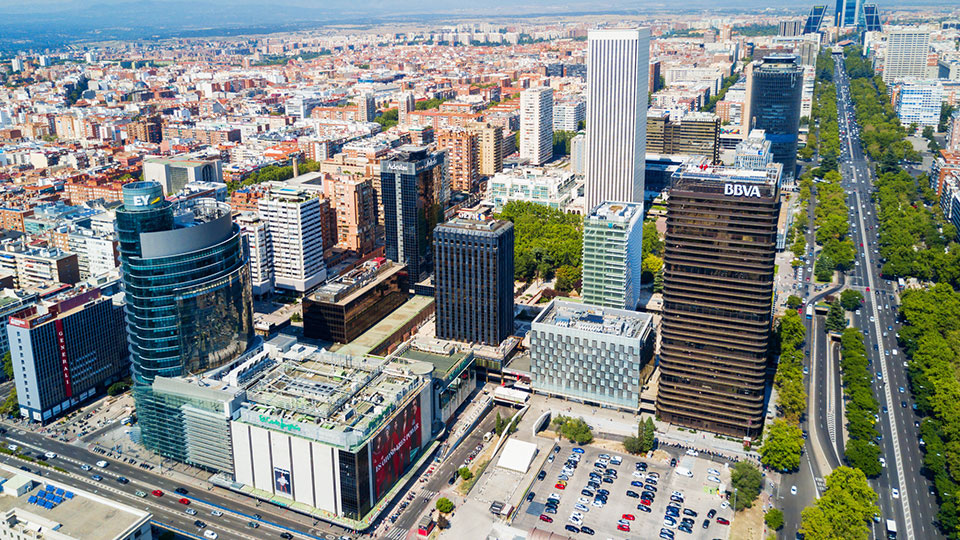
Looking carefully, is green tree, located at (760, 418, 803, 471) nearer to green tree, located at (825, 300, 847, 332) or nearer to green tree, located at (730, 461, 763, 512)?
green tree, located at (730, 461, 763, 512)

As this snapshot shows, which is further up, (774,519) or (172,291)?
(172,291)

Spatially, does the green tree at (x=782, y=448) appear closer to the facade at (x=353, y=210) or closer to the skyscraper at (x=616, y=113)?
the skyscraper at (x=616, y=113)

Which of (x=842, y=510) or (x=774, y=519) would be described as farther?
(x=774, y=519)

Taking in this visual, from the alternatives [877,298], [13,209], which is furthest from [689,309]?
[13,209]

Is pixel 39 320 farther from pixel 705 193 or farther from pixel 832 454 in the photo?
pixel 832 454

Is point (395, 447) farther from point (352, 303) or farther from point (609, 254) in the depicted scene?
point (609, 254)

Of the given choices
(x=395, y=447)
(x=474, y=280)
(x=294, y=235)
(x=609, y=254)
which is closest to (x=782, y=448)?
(x=609, y=254)

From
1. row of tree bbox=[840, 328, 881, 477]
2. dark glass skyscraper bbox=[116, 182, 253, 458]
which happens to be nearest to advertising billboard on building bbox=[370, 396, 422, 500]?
dark glass skyscraper bbox=[116, 182, 253, 458]
